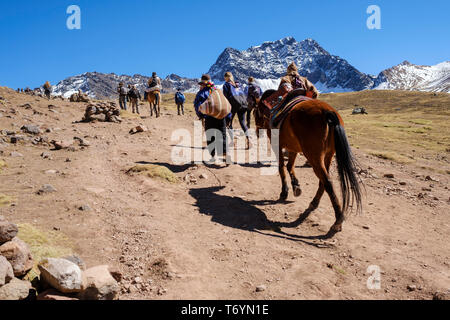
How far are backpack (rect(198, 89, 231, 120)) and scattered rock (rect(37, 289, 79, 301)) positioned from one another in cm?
664

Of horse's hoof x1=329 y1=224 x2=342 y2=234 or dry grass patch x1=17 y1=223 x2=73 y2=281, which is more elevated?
dry grass patch x1=17 y1=223 x2=73 y2=281

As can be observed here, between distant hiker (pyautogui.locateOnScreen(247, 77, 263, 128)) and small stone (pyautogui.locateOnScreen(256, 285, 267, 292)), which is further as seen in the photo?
distant hiker (pyautogui.locateOnScreen(247, 77, 263, 128))

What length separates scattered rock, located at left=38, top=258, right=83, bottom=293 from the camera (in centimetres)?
296

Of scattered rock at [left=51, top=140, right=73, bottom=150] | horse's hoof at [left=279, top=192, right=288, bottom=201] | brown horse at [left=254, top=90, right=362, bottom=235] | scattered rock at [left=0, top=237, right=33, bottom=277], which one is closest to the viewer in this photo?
scattered rock at [left=0, top=237, right=33, bottom=277]

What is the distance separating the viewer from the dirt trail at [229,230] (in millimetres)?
3873

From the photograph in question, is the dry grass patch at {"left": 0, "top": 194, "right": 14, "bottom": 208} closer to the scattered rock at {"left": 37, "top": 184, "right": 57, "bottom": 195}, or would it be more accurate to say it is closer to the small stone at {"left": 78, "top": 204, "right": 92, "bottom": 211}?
the scattered rock at {"left": 37, "top": 184, "right": 57, "bottom": 195}

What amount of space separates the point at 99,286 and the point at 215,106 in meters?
6.58

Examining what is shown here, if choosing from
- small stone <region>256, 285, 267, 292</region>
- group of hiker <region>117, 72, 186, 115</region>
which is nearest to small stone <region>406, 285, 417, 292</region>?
small stone <region>256, 285, 267, 292</region>
